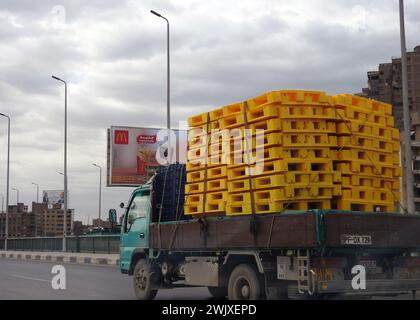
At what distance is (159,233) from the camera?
39.6ft

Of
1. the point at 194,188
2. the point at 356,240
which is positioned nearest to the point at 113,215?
the point at 194,188

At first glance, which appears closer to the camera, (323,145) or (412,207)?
(323,145)

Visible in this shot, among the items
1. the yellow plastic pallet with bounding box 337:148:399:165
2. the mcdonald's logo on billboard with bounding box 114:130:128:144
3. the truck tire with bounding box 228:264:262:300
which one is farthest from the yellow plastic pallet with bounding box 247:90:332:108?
the mcdonald's logo on billboard with bounding box 114:130:128:144

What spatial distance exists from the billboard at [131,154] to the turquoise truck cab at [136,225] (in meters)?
32.9

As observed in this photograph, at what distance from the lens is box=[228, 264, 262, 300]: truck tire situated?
956cm

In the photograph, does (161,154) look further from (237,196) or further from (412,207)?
(237,196)

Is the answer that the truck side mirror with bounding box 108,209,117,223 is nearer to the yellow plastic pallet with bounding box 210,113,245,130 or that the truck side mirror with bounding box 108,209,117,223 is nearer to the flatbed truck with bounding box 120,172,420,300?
the flatbed truck with bounding box 120,172,420,300

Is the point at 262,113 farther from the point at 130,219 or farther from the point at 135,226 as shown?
the point at 130,219

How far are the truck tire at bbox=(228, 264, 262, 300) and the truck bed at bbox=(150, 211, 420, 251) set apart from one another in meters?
0.38

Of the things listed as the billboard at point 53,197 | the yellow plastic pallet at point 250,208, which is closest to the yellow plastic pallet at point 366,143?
the yellow plastic pallet at point 250,208

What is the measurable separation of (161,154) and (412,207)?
95.8 ft
